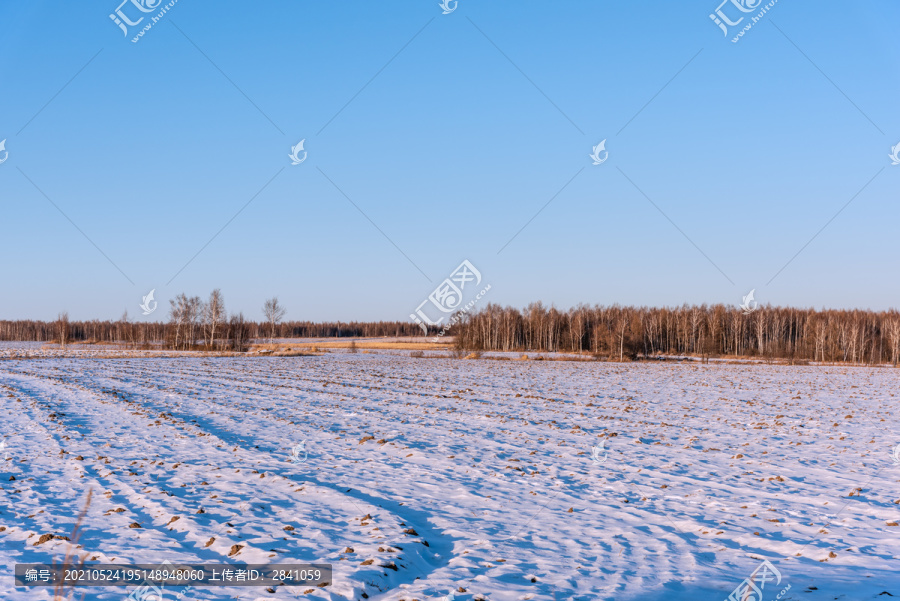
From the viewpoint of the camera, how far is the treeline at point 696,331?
92562 mm

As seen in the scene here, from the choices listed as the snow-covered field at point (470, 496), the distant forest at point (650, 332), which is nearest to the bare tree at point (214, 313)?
the distant forest at point (650, 332)

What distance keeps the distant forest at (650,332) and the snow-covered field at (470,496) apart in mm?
60137

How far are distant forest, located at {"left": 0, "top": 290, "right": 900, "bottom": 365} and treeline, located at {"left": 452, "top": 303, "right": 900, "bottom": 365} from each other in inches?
A: 7.1

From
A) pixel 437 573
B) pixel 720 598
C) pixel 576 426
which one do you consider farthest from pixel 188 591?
pixel 576 426

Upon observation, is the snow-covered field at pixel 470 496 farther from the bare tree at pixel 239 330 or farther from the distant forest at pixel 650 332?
the bare tree at pixel 239 330

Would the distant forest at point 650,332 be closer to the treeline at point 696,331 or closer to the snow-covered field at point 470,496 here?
the treeline at point 696,331

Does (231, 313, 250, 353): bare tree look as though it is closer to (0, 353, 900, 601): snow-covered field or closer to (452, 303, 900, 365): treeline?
(452, 303, 900, 365): treeline

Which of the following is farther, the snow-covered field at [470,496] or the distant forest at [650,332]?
the distant forest at [650,332]

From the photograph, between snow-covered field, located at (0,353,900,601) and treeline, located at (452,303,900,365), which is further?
treeline, located at (452,303,900,365)

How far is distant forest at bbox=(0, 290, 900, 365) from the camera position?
86938mm

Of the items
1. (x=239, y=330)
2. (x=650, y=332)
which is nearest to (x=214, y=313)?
(x=239, y=330)

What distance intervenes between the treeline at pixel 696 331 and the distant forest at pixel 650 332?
179mm

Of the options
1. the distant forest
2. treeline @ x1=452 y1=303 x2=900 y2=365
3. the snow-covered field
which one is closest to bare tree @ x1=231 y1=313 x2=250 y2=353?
the distant forest

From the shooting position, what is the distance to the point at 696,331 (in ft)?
348
